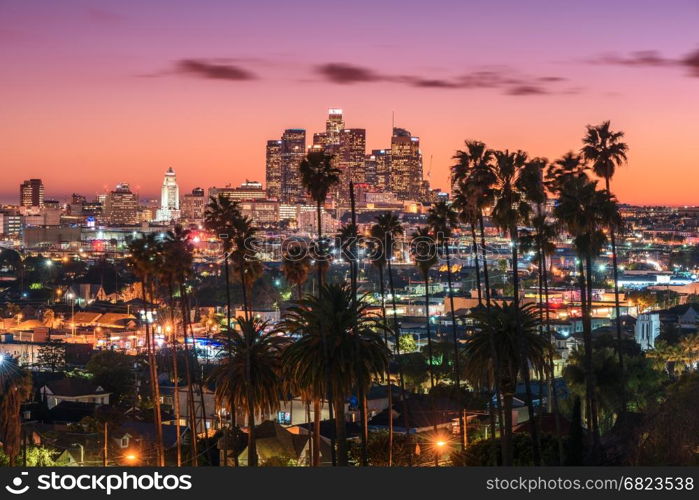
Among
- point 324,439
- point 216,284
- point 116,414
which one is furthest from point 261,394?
point 216,284

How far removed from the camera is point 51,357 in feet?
249

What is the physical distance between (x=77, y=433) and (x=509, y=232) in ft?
62.4

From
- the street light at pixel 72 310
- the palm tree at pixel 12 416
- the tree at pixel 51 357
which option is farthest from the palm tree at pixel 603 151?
the street light at pixel 72 310

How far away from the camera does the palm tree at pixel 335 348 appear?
28953 mm

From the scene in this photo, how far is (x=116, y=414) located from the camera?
40625 mm

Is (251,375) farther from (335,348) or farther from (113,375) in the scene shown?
(113,375)

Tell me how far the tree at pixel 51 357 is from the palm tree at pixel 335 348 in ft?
146

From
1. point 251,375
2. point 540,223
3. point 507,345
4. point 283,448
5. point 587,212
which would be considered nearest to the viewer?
point 507,345

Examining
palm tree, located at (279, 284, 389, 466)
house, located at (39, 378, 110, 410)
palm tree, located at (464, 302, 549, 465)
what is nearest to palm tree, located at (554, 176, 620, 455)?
palm tree, located at (464, 302, 549, 465)

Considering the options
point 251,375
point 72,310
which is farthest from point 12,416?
point 72,310

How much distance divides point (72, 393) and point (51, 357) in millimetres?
21806

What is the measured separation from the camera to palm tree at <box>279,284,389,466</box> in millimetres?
28953

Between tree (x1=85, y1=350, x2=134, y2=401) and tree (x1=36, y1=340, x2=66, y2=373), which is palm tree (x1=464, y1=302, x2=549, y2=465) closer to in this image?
tree (x1=85, y1=350, x2=134, y2=401)

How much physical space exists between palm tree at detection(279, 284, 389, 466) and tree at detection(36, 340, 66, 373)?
44.5 metres
